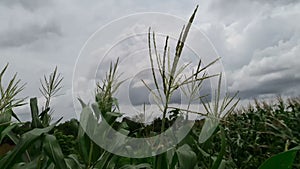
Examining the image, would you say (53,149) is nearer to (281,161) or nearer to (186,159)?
(186,159)

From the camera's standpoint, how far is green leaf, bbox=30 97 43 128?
201 centimetres

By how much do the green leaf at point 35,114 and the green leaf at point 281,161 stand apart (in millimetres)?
1142

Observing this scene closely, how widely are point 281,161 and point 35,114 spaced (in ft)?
4.08

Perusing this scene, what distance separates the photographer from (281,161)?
56.5 inches

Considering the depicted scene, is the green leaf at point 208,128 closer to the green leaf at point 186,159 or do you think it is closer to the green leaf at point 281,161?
the green leaf at point 186,159

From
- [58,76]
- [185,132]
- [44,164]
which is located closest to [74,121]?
[58,76]

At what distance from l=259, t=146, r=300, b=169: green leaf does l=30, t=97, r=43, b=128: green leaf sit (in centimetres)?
114

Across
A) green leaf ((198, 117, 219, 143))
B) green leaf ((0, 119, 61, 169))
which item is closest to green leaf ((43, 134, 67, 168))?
green leaf ((0, 119, 61, 169))

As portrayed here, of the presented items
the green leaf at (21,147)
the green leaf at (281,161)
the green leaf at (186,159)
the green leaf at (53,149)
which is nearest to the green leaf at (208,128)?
→ the green leaf at (186,159)

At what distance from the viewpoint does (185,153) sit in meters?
1.71

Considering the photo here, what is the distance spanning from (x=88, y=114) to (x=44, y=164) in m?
0.32

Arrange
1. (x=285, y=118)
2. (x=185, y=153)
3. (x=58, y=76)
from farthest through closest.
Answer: (x=285, y=118)
(x=58, y=76)
(x=185, y=153)

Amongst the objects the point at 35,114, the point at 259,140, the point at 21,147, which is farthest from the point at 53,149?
the point at 259,140

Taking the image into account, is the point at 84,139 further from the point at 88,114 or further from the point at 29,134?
the point at 29,134
